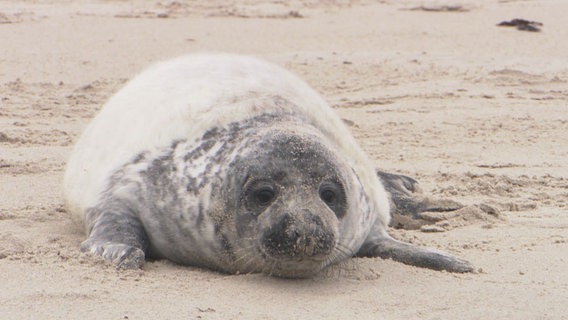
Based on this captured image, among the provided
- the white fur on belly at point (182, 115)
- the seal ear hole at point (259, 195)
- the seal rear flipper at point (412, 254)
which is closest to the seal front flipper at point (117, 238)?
the white fur on belly at point (182, 115)

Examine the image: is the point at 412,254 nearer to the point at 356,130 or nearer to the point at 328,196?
the point at 328,196

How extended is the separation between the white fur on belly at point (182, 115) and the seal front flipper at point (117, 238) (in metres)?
0.17

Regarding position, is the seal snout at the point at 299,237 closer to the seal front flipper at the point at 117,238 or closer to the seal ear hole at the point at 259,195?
the seal ear hole at the point at 259,195

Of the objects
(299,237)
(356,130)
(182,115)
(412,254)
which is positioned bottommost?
(356,130)

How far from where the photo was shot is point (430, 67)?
9078 mm

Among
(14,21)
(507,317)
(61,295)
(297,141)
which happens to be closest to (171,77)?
(297,141)

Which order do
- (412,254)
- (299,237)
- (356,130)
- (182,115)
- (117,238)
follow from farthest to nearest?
(356,130) → (182,115) → (412,254) → (117,238) → (299,237)

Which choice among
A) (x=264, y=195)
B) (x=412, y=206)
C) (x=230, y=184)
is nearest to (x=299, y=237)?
(x=264, y=195)

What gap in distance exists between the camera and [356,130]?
736cm

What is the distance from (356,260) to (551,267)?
2.41ft

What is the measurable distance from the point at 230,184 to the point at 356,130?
3265 mm

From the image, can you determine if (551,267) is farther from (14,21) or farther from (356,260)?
(14,21)

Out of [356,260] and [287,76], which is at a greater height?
[287,76]

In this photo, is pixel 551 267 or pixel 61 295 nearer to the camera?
pixel 61 295
